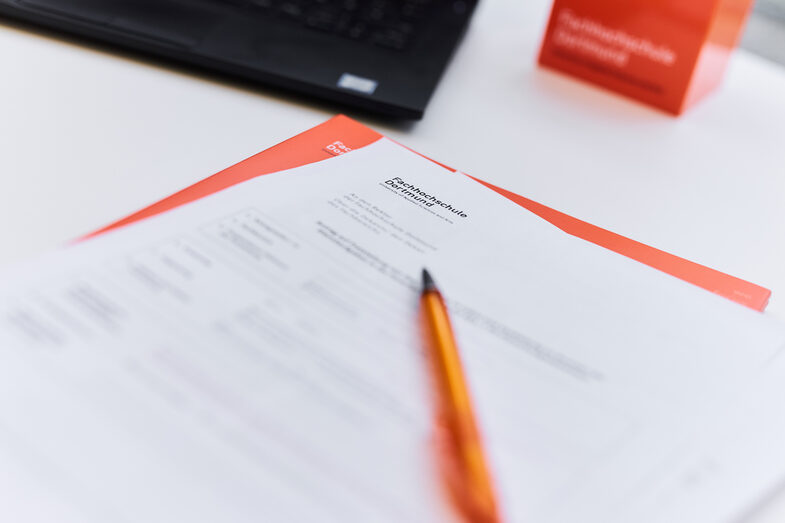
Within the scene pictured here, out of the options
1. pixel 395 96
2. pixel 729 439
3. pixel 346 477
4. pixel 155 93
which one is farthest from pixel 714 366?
pixel 155 93

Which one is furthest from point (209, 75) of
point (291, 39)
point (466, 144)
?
point (466, 144)

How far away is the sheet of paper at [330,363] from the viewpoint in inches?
10.4

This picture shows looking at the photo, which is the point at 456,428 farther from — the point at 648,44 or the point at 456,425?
the point at 648,44

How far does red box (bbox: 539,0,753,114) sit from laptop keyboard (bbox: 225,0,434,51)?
0.42ft

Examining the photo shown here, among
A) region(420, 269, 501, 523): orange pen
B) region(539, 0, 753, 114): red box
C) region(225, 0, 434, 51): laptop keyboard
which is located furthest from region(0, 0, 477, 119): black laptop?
region(420, 269, 501, 523): orange pen

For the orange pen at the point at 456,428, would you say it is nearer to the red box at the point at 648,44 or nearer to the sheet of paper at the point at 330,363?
the sheet of paper at the point at 330,363

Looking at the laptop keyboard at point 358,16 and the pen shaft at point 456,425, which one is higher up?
the laptop keyboard at point 358,16

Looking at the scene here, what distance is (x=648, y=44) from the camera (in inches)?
23.7

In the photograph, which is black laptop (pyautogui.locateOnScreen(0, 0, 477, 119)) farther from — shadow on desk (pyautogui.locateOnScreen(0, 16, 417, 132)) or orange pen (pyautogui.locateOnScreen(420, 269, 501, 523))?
orange pen (pyautogui.locateOnScreen(420, 269, 501, 523))

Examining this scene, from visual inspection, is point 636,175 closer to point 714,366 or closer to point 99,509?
point 714,366

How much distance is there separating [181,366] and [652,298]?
0.24m

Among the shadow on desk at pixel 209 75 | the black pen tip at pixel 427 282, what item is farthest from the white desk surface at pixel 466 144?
the black pen tip at pixel 427 282

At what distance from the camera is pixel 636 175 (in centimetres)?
55

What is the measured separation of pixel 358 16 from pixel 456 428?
43 cm
